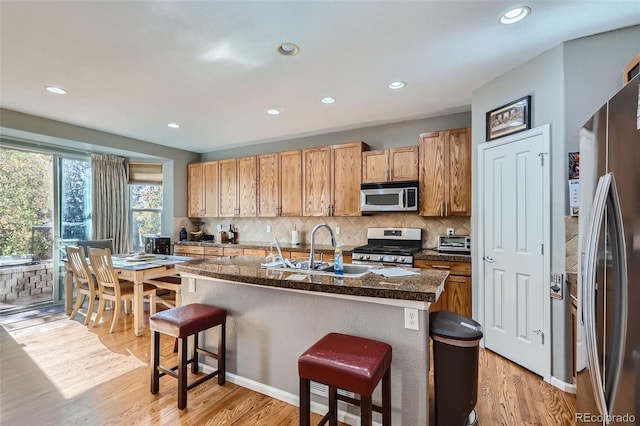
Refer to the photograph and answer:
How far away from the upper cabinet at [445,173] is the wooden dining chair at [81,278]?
4241 millimetres

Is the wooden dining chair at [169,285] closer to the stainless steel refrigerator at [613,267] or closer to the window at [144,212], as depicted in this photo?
the window at [144,212]

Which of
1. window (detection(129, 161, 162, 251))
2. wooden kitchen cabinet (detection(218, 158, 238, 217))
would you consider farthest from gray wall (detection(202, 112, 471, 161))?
window (detection(129, 161, 162, 251))

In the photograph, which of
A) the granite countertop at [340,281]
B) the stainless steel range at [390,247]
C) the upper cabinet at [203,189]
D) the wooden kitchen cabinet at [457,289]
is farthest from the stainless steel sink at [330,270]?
the upper cabinet at [203,189]

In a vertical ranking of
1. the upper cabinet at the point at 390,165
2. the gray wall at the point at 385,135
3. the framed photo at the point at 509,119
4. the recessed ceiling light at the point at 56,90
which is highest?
the recessed ceiling light at the point at 56,90

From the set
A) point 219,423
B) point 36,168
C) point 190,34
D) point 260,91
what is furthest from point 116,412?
point 36,168

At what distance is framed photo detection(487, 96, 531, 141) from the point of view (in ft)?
8.45

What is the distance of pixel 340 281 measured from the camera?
1940mm

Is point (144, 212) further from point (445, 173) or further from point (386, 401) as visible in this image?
point (386, 401)

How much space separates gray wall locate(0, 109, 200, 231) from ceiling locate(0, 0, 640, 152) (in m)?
0.19

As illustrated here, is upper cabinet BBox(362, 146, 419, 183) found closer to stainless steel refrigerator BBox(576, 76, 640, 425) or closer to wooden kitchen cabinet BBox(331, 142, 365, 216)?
wooden kitchen cabinet BBox(331, 142, 365, 216)

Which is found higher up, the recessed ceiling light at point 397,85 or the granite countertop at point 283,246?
the recessed ceiling light at point 397,85

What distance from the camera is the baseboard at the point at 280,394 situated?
6.45ft

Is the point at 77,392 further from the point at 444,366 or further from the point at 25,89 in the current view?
the point at 25,89

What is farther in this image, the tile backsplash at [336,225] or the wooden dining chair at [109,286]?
the tile backsplash at [336,225]
